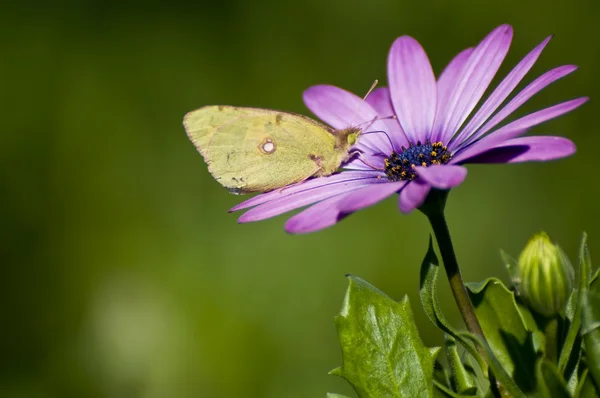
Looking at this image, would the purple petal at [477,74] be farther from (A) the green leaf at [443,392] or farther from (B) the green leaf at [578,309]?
(A) the green leaf at [443,392]

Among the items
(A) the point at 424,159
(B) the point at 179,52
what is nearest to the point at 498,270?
(A) the point at 424,159

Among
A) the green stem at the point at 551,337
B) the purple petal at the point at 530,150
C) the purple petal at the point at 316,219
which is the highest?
the purple petal at the point at 530,150

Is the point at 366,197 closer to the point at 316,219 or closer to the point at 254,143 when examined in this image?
the point at 316,219

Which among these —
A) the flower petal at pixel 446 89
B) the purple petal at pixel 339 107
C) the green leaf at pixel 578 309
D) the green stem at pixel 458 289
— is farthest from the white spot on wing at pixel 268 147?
the green leaf at pixel 578 309

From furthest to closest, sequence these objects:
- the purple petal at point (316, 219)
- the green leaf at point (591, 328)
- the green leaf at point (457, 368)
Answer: the green leaf at point (457, 368) → the purple petal at point (316, 219) → the green leaf at point (591, 328)

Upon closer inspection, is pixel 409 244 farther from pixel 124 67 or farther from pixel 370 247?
pixel 124 67

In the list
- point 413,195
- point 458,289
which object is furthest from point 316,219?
point 458,289
